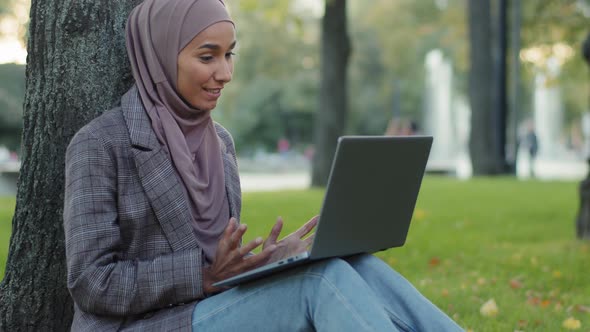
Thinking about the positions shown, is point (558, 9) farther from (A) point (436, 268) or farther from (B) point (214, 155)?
(B) point (214, 155)

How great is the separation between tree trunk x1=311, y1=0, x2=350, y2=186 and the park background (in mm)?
88

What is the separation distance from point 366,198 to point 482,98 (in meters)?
18.6

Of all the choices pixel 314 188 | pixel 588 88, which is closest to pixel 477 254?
pixel 314 188

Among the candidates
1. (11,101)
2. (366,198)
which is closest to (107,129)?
(366,198)

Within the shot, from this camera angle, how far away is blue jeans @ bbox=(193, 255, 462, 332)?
255cm

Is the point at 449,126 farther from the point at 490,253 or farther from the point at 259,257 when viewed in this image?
the point at 259,257

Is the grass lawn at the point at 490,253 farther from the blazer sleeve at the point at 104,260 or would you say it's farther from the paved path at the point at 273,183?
the paved path at the point at 273,183

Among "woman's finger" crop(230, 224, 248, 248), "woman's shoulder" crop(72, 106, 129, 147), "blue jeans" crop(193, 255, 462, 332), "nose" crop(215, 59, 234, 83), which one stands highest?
"nose" crop(215, 59, 234, 83)

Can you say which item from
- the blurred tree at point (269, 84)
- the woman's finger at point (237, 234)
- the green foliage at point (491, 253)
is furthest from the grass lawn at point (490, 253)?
the blurred tree at point (269, 84)

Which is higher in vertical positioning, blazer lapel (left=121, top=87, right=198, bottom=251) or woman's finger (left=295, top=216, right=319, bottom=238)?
blazer lapel (left=121, top=87, right=198, bottom=251)

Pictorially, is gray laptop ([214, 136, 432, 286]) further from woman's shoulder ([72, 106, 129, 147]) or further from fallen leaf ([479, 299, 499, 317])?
fallen leaf ([479, 299, 499, 317])

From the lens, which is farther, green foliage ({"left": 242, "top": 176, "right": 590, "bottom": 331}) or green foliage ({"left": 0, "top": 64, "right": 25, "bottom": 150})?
green foliage ({"left": 0, "top": 64, "right": 25, "bottom": 150})

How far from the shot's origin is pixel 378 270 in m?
2.85

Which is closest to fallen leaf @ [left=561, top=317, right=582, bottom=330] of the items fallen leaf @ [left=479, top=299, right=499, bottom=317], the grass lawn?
the grass lawn
